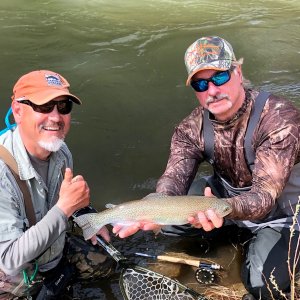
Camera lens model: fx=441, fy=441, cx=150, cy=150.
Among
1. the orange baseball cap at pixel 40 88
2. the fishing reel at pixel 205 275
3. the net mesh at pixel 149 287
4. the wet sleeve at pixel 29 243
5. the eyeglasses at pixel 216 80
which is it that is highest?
the orange baseball cap at pixel 40 88

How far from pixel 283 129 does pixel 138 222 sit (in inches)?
64.8

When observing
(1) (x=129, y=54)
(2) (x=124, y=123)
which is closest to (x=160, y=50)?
(1) (x=129, y=54)

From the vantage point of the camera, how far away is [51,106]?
147 inches

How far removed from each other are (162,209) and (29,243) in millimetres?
1098

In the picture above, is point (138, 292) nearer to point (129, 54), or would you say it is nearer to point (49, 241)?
point (49, 241)

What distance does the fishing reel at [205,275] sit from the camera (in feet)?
15.5

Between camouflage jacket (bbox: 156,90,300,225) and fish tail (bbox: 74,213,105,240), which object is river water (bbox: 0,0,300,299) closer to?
camouflage jacket (bbox: 156,90,300,225)

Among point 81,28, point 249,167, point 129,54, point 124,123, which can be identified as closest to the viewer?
point 249,167

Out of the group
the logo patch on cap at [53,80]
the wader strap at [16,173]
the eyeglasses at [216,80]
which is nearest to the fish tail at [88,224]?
the wader strap at [16,173]

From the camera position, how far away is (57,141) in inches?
149

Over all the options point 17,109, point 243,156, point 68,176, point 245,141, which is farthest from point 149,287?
point 17,109

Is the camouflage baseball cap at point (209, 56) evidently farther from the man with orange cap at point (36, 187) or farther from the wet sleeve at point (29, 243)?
the wet sleeve at point (29, 243)

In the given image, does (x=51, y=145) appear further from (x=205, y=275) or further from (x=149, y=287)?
(x=205, y=275)

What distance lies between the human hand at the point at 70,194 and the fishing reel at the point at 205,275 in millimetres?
1827
